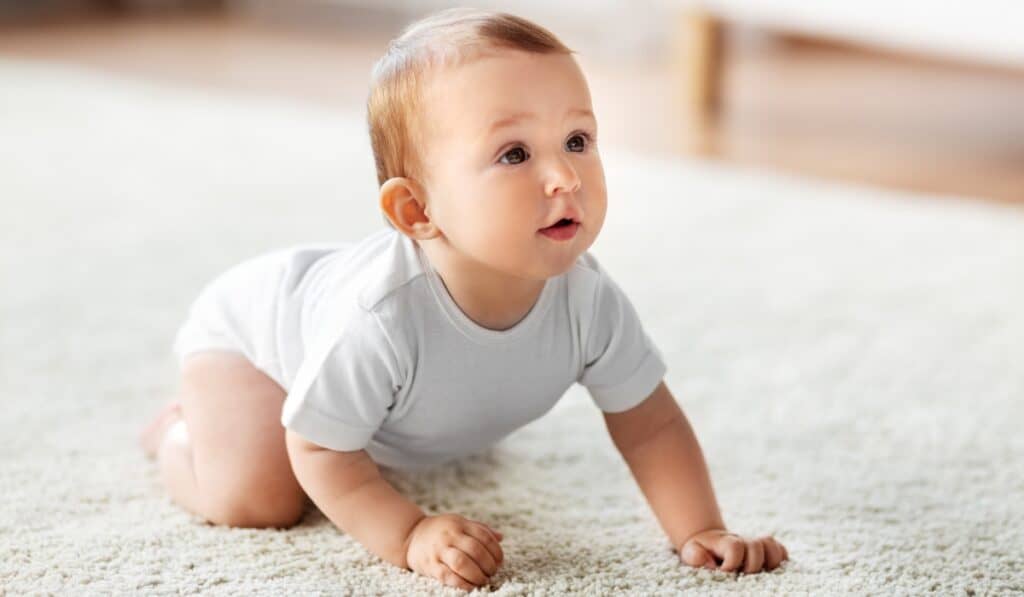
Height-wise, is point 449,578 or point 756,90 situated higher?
point 756,90

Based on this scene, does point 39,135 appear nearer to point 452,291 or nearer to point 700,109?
point 700,109

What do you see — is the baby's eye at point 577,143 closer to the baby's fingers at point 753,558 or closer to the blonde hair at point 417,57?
the blonde hair at point 417,57

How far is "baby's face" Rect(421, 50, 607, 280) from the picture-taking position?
2.65ft

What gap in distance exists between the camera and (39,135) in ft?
7.38

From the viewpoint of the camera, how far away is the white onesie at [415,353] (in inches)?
34.5

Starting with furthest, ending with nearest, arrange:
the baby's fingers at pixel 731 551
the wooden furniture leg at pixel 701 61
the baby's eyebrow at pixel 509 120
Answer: the wooden furniture leg at pixel 701 61
the baby's fingers at pixel 731 551
the baby's eyebrow at pixel 509 120

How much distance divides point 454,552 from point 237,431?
0.22 meters

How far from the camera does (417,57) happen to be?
832mm

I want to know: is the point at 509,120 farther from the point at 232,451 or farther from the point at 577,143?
the point at 232,451

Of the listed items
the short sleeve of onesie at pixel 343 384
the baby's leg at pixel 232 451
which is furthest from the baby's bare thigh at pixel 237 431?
the short sleeve of onesie at pixel 343 384

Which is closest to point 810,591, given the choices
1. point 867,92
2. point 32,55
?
point 867,92

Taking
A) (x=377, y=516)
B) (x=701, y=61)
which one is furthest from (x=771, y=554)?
(x=701, y=61)

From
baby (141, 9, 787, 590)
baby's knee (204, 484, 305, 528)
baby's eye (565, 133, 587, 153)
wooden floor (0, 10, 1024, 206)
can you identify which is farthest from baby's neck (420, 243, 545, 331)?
wooden floor (0, 10, 1024, 206)

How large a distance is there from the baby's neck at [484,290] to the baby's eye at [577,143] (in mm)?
103
